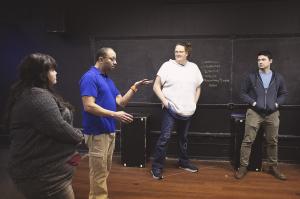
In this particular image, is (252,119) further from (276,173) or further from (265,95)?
(276,173)

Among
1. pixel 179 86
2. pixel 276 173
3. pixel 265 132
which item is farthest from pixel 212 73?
pixel 276 173

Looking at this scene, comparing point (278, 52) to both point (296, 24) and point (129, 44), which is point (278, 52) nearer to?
point (296, 24)

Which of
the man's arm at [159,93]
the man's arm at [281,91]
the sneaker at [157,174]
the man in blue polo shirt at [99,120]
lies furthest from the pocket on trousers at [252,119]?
the man in blue polo shirt at [99,120]

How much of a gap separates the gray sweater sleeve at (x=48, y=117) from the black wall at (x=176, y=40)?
3377 mm

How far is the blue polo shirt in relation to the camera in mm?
2783

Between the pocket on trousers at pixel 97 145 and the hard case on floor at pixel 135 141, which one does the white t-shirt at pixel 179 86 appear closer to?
the hard case on floor at pixel 135 141

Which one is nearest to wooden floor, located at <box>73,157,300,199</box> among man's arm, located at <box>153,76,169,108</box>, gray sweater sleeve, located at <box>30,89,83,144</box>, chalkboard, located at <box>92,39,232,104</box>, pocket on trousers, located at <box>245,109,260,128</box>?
pocket on trousers, located at <box>245,109,260,128</box>

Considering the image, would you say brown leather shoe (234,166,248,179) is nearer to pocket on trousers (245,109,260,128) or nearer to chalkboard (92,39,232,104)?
pocket on trousers (245,109,260,128)

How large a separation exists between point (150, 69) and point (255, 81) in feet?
Result: 5.14

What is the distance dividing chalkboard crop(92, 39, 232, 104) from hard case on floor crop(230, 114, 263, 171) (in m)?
0.49

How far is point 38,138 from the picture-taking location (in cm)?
174

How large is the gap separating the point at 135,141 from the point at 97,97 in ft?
6.31

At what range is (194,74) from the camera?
4.36m

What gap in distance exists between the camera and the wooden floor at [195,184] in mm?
3678
